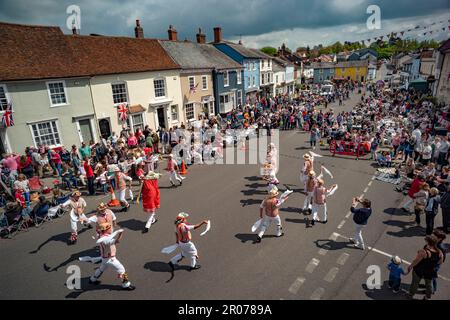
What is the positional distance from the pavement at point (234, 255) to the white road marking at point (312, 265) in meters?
0.03

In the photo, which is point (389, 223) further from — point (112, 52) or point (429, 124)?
point (112, 52)

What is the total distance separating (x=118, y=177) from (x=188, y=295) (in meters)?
5.67

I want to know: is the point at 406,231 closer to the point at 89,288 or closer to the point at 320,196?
the point at 320,196

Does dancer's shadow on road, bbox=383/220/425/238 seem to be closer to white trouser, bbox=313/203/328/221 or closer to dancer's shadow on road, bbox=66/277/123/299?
white trouser, bbox=313/203/328/221

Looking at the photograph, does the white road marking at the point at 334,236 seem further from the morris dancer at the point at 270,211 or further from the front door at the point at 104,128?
the front door at the point at 104,128

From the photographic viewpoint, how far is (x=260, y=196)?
1149cm

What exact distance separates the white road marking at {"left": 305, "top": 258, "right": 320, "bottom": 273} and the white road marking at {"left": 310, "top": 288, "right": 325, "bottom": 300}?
2.06ft

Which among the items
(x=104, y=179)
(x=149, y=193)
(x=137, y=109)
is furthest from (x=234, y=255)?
(x=137, y=109)

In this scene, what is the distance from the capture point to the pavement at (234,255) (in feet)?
21.0

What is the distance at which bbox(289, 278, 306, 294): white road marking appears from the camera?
20.7 ft

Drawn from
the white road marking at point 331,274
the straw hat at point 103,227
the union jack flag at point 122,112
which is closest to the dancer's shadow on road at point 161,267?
the straw hat at point 103,227

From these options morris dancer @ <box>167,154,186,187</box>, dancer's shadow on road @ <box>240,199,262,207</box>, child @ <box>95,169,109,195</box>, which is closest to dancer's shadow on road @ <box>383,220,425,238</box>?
dancer's shadow on road @ <box>240,199,262,207</box>

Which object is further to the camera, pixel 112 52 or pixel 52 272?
pixel 112 52
